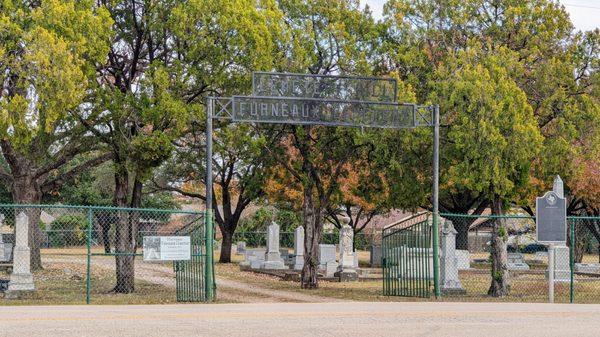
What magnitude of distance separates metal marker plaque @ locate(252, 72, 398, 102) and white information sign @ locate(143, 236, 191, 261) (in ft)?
14.4

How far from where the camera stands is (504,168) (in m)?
26.6

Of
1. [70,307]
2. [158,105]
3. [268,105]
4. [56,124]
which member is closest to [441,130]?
[268,105]

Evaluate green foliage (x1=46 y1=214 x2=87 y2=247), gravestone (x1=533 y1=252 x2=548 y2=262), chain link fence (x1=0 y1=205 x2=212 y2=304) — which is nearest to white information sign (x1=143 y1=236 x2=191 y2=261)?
chain link fence (x1=0 y1=205 x2=212 y2=304)

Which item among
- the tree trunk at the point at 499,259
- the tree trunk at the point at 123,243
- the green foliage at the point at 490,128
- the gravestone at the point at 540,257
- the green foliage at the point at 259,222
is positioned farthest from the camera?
the green foliage at the point at 259,222

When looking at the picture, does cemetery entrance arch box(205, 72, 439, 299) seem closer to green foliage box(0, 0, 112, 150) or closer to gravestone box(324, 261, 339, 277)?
green foliage box(0, 0, 112, 150)

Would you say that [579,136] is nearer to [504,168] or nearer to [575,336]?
[504,168]

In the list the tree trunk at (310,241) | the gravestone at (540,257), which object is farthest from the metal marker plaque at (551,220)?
the gravestone at (540,257)

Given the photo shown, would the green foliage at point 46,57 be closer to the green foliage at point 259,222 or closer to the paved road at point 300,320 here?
the paved road at point 300,320

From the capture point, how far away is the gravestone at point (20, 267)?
23.7 metres

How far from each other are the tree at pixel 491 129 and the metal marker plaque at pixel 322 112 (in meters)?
1.72

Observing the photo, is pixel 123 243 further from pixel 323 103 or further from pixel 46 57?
pixel 323 103

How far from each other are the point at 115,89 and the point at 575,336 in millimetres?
15150

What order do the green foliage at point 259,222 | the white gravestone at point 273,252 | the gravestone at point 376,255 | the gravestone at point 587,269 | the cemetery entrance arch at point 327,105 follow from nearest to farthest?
the cemetery entrance arch at point 327,105, the gravestone at point 587,269, the white gravestone at point 273,252, the gravestone at point 376,255, the green foliage at point 259,222

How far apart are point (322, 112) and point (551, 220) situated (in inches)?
246
